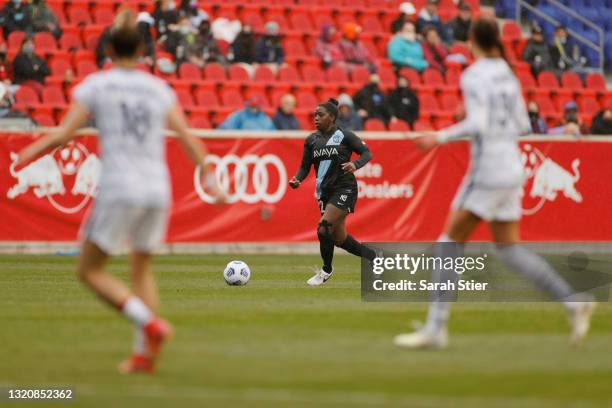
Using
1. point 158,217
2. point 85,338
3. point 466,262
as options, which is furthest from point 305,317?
point 466,262

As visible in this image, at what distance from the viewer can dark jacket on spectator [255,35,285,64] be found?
29.2m

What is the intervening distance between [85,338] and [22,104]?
15.4 meters

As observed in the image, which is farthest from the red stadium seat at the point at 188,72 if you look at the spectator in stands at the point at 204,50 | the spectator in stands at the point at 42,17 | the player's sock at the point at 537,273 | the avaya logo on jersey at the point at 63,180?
the player's sock at the point at 537,273

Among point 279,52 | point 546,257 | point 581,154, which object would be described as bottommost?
point 546,257

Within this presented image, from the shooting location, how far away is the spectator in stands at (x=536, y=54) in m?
32.8

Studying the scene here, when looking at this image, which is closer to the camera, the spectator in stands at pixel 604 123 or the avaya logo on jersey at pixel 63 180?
the avaya logo on jersey at pixel 63 180

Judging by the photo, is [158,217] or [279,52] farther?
[279,52]

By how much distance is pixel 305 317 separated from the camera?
508 inches

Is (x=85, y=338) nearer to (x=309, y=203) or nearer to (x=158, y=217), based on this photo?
(x=158, y=217)

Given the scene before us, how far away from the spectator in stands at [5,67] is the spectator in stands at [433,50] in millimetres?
10036

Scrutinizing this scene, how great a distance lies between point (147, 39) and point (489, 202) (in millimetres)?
17591

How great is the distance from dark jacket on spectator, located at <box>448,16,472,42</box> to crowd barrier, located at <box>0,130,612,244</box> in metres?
6.54

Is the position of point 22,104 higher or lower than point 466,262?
higher

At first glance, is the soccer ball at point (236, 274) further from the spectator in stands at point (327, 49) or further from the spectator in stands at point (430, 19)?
the spectator in stands at point (430, 19)
